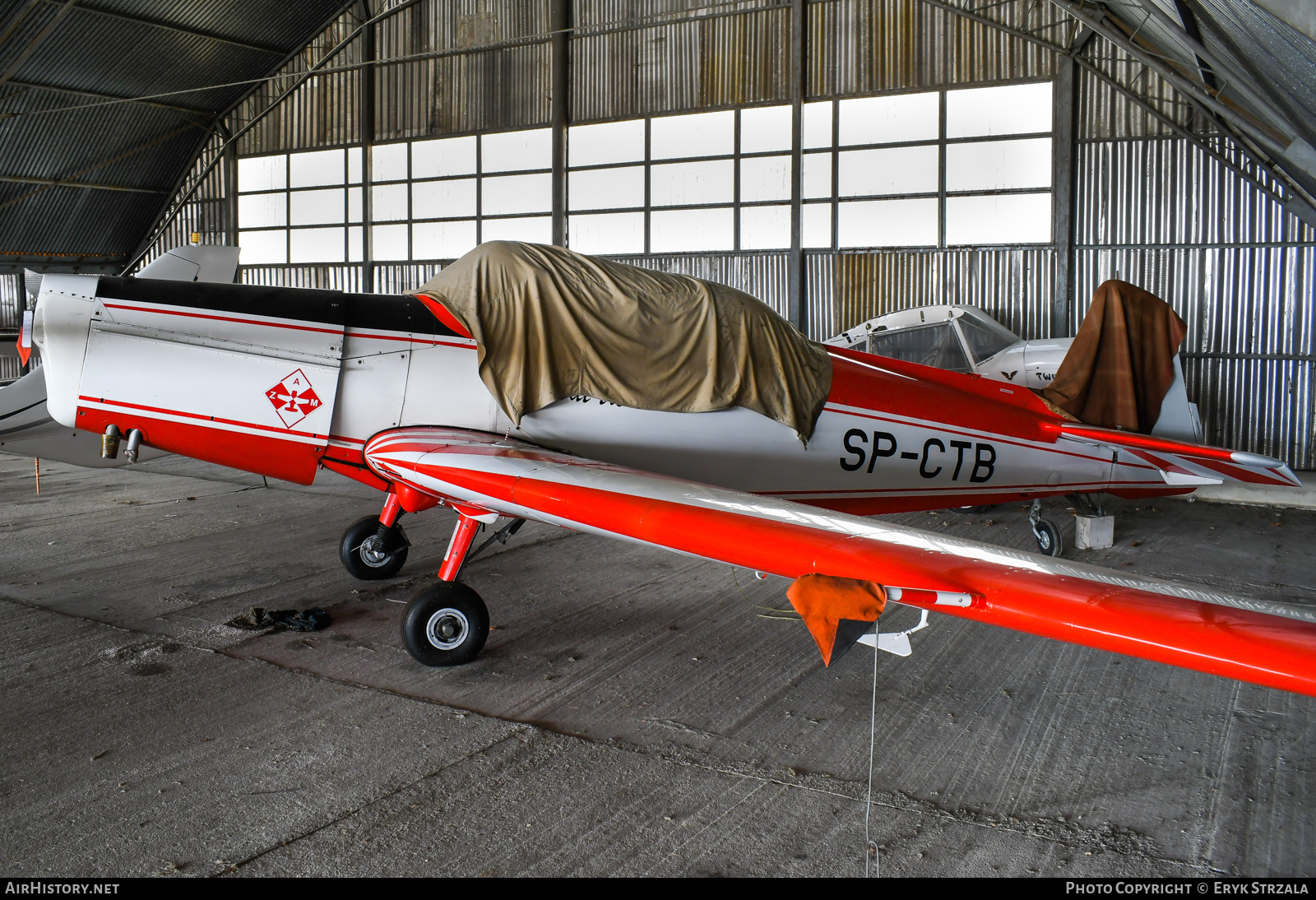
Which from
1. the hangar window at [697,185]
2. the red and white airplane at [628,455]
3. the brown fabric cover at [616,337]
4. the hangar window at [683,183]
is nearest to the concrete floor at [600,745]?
the red and white airplane at [628,455]

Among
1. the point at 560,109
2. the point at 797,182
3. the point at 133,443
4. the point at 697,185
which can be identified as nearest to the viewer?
the point at 133,443

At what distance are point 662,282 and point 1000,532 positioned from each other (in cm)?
450

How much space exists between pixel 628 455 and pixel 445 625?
4.65 feet

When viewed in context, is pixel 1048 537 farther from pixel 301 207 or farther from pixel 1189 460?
pixel 301 207

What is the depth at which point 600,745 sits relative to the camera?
3609mm

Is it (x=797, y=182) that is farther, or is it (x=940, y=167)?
(x=797, y=182)

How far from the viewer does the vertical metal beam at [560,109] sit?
15836 millimetres

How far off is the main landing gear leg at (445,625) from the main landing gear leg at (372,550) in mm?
1647

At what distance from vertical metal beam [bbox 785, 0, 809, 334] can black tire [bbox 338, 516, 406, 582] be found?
911 centimetres
